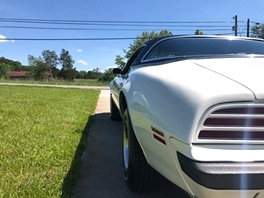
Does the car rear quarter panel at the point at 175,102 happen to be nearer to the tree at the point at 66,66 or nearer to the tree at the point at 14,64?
the tree at the point at 66,66

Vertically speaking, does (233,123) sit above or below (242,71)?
below

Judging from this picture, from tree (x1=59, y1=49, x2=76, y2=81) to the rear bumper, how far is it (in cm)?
7700

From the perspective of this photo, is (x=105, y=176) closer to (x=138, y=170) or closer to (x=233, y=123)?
(x=138, y=170)

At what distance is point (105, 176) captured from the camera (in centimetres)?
277

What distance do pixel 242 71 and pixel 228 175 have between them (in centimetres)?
62

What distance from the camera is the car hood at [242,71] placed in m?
1.35

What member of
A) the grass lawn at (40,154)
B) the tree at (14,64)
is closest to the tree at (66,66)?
the tree at (14,64)

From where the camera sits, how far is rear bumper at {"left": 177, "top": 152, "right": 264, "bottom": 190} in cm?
127

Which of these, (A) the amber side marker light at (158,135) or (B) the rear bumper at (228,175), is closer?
(B) the rear bumper at (228,175)

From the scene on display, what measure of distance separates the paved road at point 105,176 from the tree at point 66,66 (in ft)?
244

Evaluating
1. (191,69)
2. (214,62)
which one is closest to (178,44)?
(214,62)

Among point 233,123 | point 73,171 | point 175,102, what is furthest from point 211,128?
point 73,171

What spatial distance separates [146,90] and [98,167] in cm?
146

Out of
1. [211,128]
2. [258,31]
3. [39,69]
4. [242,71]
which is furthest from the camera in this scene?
[39,69]
